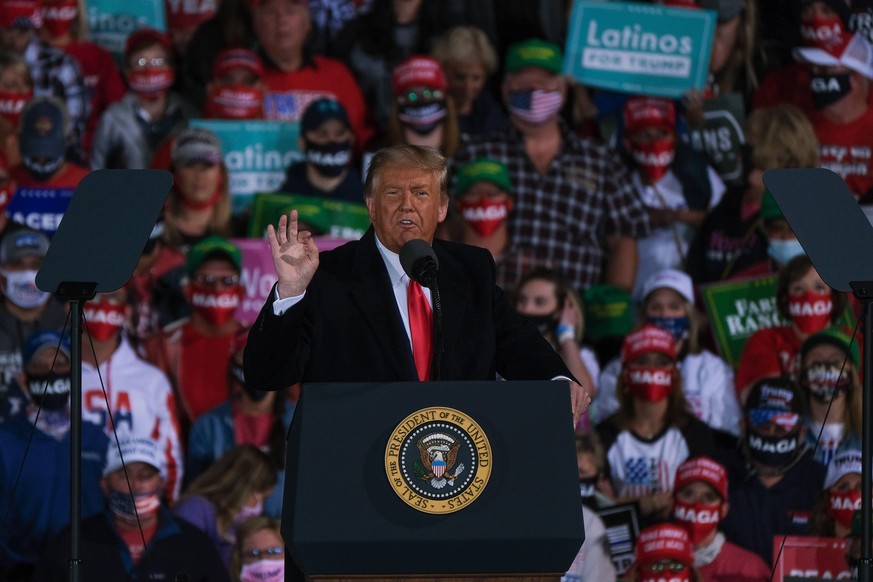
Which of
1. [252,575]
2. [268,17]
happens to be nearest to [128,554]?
[252,575]

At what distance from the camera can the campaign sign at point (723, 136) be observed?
7.79 m

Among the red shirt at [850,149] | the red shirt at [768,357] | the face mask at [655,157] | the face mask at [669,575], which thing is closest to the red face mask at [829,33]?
the red shirt at [850,149]

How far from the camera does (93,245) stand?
3646 mm

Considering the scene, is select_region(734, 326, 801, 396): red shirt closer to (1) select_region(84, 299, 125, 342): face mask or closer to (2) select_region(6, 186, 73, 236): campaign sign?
(1) select_region(84, 299, 125, 342): face mask

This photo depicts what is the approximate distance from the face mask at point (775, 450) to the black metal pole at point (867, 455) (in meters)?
3.03

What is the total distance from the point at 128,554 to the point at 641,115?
315 centimetres

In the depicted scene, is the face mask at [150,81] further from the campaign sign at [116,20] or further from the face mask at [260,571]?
the face mask at [260,571]

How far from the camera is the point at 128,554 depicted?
20.4 ft

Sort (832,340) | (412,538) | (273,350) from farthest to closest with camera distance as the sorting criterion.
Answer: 1. (832,340)
2. (273,350)
3. (412,538)

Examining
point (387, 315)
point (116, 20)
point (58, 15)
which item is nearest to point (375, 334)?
point (387, 315)

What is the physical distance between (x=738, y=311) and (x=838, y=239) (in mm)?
3518

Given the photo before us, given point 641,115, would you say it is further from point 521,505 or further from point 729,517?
point 521,505

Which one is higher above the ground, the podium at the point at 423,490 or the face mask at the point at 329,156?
the face mask at the point at 329,156

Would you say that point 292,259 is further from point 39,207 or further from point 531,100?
point 531,100
